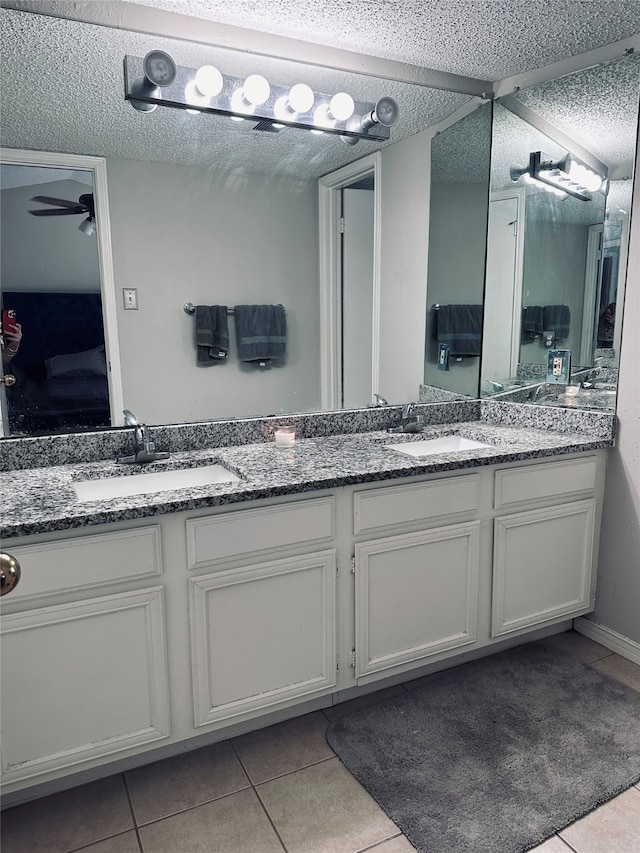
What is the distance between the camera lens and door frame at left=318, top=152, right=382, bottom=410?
87.0 inches

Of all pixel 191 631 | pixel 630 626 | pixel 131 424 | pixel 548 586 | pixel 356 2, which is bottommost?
pixel 630 626

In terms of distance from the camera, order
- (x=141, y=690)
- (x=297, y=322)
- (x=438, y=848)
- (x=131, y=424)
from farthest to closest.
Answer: (x=297, y=322), (x=131, y=424), (x=141, y=690), (x=438, y=848)

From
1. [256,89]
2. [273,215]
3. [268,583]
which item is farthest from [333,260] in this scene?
[268,583]

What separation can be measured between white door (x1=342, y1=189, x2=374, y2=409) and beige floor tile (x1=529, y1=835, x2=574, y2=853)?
4.82 feet

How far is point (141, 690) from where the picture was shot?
1593mm

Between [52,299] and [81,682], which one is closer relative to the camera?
[81,682]

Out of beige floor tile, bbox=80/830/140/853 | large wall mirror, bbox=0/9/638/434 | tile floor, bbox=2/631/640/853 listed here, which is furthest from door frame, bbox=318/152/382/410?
beige floor tile, bbox=80/830/140/853

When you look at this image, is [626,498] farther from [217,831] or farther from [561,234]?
[217,831]

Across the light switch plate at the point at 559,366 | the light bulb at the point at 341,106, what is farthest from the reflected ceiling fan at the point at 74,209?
the light switch plate at the point at 559,366

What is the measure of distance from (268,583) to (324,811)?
1.97ft

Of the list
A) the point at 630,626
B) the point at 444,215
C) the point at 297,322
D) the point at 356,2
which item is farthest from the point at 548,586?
the point at 356,2

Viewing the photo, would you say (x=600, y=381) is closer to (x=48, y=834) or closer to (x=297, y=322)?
(x=297, y=322)

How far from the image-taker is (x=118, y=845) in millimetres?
1497

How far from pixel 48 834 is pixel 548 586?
175 centimetres
